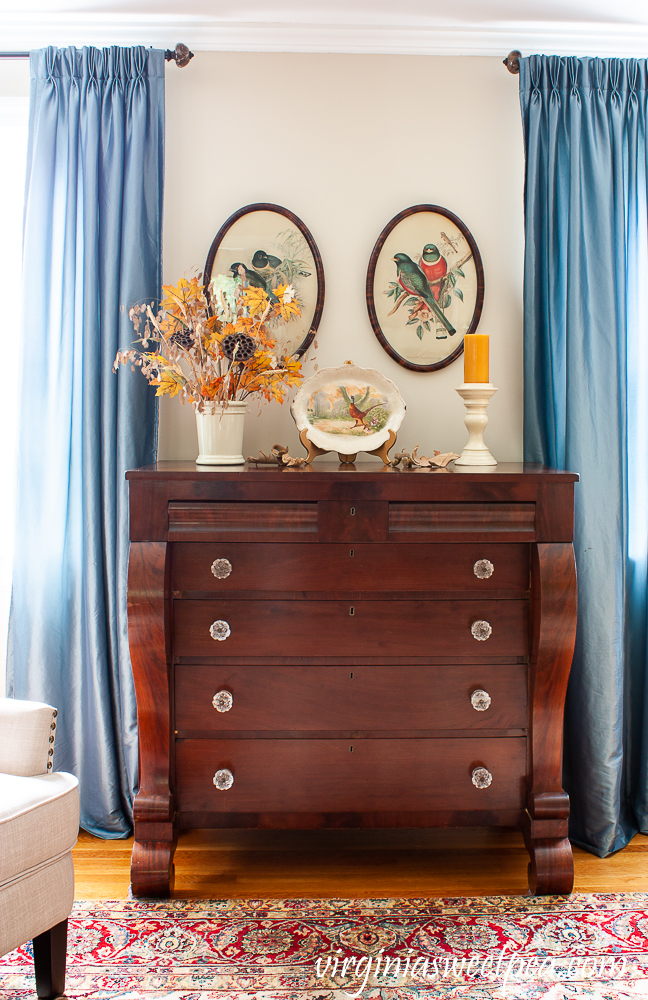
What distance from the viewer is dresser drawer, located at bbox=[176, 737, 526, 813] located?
1877 millimetres

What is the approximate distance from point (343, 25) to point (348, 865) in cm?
272

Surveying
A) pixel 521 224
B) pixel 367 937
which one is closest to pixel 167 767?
pixel 367 937

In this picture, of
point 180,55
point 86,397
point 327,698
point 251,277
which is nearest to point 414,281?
point 251,277

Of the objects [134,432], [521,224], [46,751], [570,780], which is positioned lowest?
[570,780]

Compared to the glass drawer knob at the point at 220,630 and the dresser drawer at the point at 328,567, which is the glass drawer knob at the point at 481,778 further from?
the glass drawer knob at the point at 220,630

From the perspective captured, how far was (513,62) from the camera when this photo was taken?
226cm

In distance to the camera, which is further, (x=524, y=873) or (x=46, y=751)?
(x=524, y=873)

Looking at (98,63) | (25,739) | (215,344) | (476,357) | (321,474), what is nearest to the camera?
(25,739)

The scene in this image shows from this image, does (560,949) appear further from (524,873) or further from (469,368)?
(469,368)

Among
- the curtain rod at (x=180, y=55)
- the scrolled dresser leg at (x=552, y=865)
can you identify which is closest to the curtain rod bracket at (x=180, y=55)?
the curtain rod at (x=180, y=55)

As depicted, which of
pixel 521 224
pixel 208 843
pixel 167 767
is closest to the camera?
pixel 167 767

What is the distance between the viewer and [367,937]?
1.75 metres

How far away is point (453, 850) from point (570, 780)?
0.47m

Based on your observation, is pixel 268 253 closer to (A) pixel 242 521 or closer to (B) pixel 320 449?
(B) pixel 320 449
